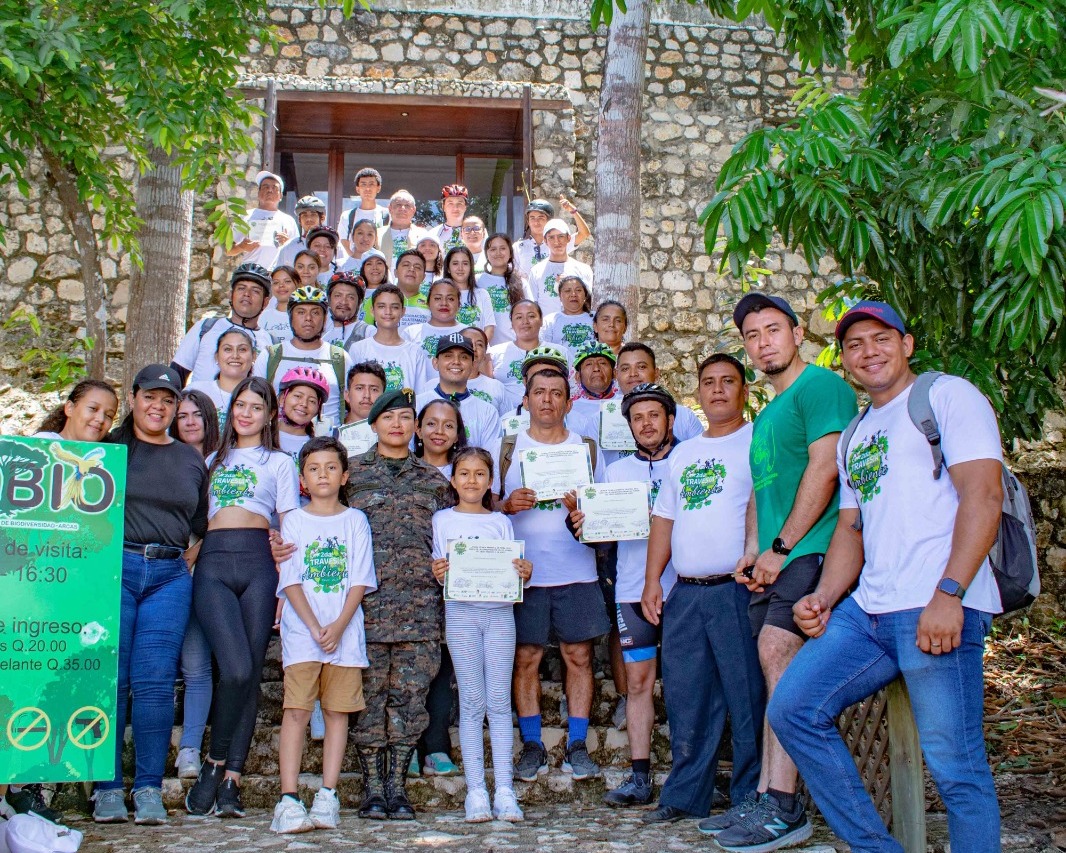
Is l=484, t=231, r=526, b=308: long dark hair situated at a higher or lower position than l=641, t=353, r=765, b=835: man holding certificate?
higher

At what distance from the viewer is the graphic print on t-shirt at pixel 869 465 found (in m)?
3.40

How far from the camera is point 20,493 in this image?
3883mm

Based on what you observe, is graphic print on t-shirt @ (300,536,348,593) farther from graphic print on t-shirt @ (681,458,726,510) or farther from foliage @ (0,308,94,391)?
foliage @ (0,308,94,391)

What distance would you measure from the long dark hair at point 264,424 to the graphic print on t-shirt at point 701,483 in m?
1.93

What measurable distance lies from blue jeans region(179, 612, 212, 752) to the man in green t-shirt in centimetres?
222

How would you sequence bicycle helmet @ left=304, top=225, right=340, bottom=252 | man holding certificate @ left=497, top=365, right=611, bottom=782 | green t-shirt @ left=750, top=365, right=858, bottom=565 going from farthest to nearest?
bicycle helmet @ left=304, top=225, right=340, bottom=252 < man holding certificate @ left=497, top=365, right=611, bottom=782 < green t-shirt @ left=750, top=365, right=858, bottom=565

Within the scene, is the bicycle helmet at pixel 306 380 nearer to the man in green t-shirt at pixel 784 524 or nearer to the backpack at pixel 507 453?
the backpack at pixel 507 453

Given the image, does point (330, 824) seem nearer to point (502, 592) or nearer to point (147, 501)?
point (502, 592)

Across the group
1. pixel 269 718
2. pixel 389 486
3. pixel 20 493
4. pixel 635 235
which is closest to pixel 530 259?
pixel 635 235

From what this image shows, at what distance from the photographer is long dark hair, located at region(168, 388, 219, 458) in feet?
16.3

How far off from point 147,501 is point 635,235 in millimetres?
4224

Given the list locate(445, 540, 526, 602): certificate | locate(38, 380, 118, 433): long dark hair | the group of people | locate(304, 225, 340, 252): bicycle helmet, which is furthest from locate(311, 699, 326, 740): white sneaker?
locate(304, 225, 340, 252): bicycle helmet

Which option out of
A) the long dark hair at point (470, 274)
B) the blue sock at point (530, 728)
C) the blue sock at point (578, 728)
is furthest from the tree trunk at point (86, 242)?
the blue sock at point (578, 728)

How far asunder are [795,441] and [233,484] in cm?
247
